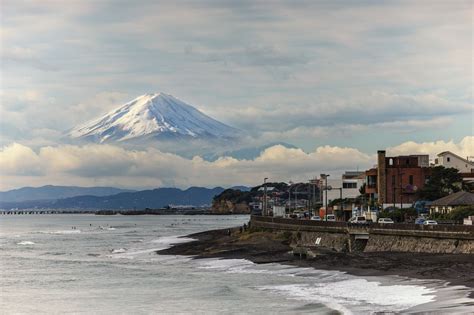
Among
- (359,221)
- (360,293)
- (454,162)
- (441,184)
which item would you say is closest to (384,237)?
(359,221)

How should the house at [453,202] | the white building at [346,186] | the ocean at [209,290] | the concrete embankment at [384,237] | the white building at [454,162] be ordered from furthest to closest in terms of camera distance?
1. the white building at [346,186]
2. the white building at [454,162]
3. the house at [453,202]
4. the concrete embankment at [384,237]
5. the ocean at [209,290]

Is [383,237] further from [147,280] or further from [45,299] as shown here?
[45,299]

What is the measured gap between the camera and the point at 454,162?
144125mm

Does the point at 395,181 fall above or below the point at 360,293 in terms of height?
above

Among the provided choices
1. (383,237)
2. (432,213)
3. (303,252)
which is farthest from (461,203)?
(303,252)

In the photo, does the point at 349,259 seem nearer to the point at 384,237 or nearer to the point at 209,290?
the point at 384,237

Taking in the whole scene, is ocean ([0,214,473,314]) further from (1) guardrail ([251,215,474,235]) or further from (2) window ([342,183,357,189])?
(2) window ([342,183,357,189])

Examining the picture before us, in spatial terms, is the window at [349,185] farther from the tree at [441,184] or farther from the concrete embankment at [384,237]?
the concrete embankment at [384,237]

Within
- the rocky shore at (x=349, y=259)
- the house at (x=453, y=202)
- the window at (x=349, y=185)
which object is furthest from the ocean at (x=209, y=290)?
the window at (x=349, y=185)

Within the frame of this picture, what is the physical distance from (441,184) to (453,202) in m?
29.7

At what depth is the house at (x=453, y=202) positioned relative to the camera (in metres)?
92.0

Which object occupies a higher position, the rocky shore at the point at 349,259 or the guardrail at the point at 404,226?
the guardrail at the point at 404,226

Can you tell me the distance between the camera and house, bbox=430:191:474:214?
302 ft

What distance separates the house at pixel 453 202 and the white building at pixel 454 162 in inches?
1775
